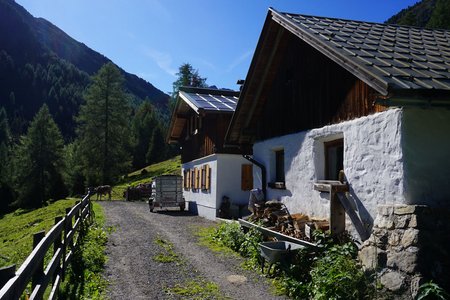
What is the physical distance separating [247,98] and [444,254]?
7885 mm

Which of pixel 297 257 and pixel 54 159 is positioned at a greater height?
pixel 54 159

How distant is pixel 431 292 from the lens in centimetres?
532

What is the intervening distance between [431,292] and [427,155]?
6.99ft

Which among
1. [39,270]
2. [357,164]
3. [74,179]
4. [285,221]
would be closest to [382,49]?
[357,164]

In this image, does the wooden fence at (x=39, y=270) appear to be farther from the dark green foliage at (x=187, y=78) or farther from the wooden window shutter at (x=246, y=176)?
the dark green foliage at (x=187, y=78)

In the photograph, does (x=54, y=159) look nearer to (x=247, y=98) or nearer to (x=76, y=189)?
(x=76, y=189)

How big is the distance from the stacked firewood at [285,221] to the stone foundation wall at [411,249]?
6.74ft

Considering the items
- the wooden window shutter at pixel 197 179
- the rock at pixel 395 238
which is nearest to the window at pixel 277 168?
the rock at pixel 395 238

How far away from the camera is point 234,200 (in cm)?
1789

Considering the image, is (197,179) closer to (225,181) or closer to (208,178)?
(208,178)

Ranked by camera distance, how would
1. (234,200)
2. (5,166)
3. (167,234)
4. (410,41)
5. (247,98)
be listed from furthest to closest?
(5,166)
(234,200)
(167,234)
(247,98)
(410,41)

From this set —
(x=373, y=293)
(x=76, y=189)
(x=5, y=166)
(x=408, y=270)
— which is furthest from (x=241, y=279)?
(x=5, y=166)

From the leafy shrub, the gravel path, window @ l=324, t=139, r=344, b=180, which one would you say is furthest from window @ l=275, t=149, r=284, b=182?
the gravel path

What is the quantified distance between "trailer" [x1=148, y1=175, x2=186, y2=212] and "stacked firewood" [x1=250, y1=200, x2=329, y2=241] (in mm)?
10505
